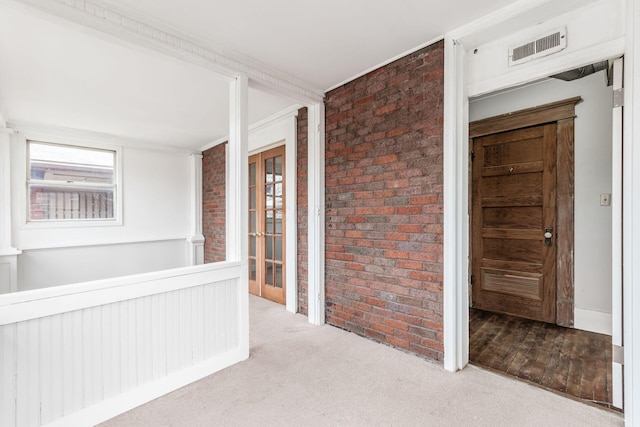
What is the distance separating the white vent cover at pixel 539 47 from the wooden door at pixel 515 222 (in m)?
1.52

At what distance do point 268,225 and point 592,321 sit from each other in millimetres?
3782

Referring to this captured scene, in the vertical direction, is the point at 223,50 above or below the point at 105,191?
above

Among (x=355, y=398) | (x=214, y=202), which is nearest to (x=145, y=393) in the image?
(x=355, y=398)

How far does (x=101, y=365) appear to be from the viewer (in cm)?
177

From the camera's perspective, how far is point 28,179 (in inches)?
163

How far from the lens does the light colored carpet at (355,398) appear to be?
173cm

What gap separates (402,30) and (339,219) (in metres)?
1.75

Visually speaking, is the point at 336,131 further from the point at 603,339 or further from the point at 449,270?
the point at 603,339

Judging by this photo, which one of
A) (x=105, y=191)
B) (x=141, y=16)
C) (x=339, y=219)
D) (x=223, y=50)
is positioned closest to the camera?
(x=141, y=16)

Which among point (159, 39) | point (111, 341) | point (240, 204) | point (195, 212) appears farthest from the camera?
point (195, 212)

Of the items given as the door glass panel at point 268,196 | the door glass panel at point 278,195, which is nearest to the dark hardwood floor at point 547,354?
the door glass panel at point 278,195

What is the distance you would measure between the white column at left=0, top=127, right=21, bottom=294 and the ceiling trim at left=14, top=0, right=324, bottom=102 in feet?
11.1

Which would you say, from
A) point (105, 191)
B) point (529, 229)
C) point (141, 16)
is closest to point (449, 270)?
point (529, 229)

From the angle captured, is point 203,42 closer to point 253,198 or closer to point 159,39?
point 159,39
